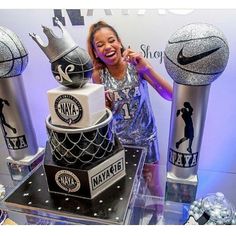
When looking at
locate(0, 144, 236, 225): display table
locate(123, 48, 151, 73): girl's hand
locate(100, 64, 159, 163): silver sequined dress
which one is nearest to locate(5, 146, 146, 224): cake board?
locate(0, 144, 236, 225): display table

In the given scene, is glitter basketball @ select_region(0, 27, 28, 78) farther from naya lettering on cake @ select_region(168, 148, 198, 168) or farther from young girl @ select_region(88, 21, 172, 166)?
naya lettering on cake @ select_region(168, 148, 198, 168)

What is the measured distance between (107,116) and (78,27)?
619 millimetres

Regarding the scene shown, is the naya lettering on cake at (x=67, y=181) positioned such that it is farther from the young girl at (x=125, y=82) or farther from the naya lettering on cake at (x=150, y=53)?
the naya lettering on cake at (x=150, y=53)

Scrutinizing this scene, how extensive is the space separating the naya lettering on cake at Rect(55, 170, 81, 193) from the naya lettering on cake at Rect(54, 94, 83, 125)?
0.15 metres

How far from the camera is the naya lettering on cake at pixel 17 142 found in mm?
1080

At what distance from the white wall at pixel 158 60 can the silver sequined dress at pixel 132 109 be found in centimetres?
14

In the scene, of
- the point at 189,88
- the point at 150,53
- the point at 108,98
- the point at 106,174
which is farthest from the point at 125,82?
the point at 106,174

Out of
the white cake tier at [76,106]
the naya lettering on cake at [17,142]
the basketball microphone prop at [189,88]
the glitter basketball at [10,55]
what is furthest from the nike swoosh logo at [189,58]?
the naya lettering on cake at [17,142]

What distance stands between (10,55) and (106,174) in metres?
0.55

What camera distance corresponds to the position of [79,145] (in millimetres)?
751

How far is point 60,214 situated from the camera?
755 millimetres
